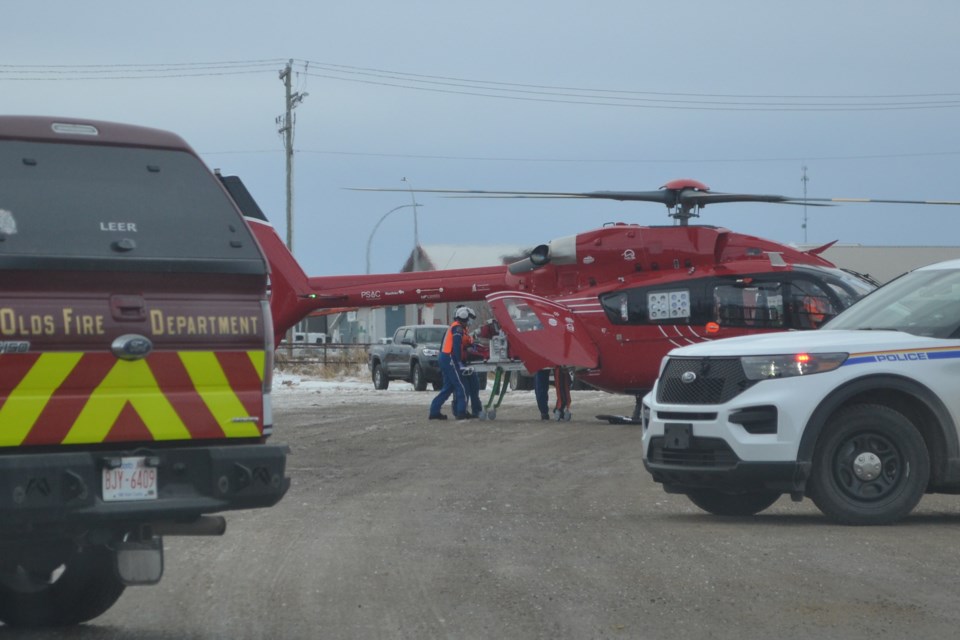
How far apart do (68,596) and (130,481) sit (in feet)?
4.51

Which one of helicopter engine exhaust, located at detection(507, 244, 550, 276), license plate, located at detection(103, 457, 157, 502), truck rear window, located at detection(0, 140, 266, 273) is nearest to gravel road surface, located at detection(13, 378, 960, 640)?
license plate, located at detection(103, 457, 157, 502)

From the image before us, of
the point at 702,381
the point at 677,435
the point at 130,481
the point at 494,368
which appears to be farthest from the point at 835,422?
the point at 494,368

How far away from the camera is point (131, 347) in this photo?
20.0ft

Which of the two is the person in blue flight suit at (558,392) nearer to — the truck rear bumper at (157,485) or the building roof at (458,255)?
the truck rear bumper at (157,485)

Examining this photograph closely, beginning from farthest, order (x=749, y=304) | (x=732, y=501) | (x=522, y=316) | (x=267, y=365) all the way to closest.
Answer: (x=522, y=316) < (x=749, y=304) < (x=732, y=501) < (x=267, y=365)

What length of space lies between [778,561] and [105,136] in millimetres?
4707

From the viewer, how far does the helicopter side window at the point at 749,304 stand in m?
21.8

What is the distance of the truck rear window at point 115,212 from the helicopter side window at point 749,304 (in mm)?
16044

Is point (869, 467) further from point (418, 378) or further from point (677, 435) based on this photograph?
point (418, 378)

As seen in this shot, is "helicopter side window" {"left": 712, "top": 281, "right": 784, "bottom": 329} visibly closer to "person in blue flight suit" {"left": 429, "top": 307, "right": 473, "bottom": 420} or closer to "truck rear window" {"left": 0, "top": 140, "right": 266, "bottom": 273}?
"person in blue flight suit" {"left": 429, "top": 307, "right": 473, "bottom": 420}

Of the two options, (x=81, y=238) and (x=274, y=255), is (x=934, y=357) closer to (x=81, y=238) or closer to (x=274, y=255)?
(x=81, y=238)

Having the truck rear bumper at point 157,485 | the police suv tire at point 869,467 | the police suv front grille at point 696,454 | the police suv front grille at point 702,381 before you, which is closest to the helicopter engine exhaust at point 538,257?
the police suv front grille at point 702,381

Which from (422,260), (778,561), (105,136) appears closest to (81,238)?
(105,136)

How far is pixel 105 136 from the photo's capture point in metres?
6.61
